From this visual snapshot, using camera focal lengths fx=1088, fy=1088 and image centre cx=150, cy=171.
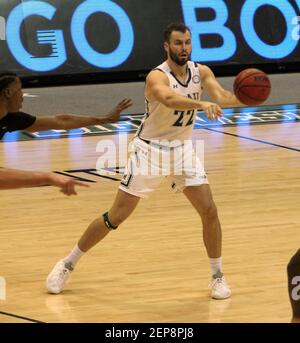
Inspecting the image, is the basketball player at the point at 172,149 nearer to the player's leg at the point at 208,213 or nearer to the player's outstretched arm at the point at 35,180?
the player's leg at the point at 208,213

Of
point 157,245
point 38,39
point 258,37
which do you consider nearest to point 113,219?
point 157,245

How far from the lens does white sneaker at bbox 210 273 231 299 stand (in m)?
8.66

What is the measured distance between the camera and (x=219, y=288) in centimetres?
868

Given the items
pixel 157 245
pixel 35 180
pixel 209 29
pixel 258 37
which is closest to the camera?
pixel 35 180

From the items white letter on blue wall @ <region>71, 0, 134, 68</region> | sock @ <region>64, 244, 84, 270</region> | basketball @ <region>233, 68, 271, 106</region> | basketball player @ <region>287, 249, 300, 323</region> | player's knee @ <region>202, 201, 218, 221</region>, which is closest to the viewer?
basketball player @ <region>287, 249, 300, 323</region>

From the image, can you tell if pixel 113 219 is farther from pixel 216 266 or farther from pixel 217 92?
pixel 217 92

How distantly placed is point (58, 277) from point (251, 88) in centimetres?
220

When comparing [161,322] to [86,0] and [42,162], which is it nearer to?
[42,162]

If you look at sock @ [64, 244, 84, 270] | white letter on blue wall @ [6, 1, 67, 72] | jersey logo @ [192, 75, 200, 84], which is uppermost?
white letter on blue wall @ [6, 1, 67, 72]

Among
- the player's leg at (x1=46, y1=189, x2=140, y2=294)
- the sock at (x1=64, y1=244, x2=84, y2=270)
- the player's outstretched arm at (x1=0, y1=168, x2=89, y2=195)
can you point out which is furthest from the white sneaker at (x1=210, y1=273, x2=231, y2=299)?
the player's outstretched arm at (x1=0, y1=168, x2=89, y2=195)

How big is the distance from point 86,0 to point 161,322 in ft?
38.5

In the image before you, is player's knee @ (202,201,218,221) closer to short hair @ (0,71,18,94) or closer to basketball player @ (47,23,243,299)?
basketball player @ (47,23,243,299)

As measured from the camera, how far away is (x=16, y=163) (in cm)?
1370

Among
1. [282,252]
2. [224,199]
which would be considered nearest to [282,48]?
[224,199]
